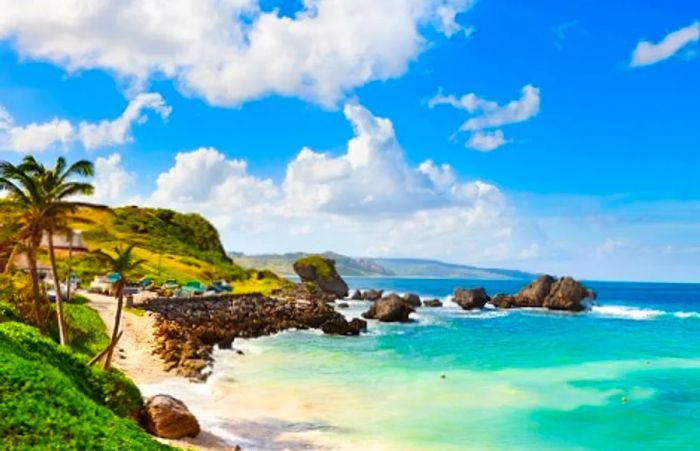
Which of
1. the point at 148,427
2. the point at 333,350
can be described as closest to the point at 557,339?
the point at 333,350

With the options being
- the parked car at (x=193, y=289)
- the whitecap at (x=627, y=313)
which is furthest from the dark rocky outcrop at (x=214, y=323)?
the whitecap at (x=627, y=313)

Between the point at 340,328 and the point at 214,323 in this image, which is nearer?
the point at 214,323

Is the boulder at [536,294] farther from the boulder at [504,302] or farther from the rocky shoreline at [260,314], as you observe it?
the boulder at [504,302]

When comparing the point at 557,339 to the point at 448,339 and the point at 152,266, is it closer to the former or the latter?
the point at 448,339

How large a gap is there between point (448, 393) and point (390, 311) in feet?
158

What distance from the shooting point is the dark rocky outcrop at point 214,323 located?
150 ft

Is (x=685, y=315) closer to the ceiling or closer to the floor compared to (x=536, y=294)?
closer to the floor

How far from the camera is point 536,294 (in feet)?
424

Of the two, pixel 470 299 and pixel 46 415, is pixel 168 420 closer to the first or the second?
pixel 46 415

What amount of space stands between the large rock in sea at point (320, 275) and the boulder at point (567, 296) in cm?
4474

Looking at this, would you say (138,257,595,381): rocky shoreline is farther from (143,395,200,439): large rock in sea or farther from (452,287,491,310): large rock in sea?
(143,395,200,439): large rock in sea

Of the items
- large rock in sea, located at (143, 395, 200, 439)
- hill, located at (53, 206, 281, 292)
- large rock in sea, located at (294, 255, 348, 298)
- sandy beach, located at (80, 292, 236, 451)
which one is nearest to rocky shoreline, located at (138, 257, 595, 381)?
sandy beach, located at (80, 292, 236, 451)

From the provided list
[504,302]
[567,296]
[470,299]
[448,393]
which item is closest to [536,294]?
[504,302]

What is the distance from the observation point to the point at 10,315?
33.7 m
